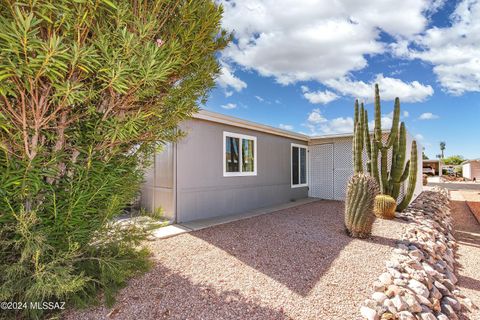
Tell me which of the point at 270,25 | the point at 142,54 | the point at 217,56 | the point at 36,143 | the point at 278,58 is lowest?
the point at 36,143

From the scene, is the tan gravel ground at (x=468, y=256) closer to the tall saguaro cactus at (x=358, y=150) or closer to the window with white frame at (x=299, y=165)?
the tall saguaro cactus at (x=358, y=150)

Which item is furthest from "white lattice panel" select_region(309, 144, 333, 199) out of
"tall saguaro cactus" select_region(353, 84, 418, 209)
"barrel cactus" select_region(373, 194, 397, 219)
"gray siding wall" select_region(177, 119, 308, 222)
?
"barrel cactus" select_region(373, 194, 397, 219)

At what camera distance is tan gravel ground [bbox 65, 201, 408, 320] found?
248cm

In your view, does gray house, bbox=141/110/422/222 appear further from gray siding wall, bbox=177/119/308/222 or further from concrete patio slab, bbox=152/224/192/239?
concrete patio slab, bbox=152/224/192/239

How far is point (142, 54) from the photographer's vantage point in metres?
1.74

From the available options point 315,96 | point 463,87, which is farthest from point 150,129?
point 463,87

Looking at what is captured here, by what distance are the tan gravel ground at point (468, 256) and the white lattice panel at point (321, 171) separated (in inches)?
171

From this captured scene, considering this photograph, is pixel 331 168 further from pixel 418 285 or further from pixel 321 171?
pixel 418 285

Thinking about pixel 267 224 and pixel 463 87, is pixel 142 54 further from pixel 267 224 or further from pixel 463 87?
pixel 463 87

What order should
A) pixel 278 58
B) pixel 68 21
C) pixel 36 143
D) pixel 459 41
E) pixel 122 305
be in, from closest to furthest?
pixel 68 21 → pixel 36 143 → pixel 122 305 → pixel 459 41 → pixel 278 58

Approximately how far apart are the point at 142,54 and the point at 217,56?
3.81 feet

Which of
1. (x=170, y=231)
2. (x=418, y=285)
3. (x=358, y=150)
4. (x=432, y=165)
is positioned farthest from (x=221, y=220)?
(x=432, y=165)

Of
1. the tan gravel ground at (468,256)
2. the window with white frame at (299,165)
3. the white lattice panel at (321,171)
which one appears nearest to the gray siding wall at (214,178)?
the window with white frame at (299,165)

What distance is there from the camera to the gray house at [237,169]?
6145 millimetres
